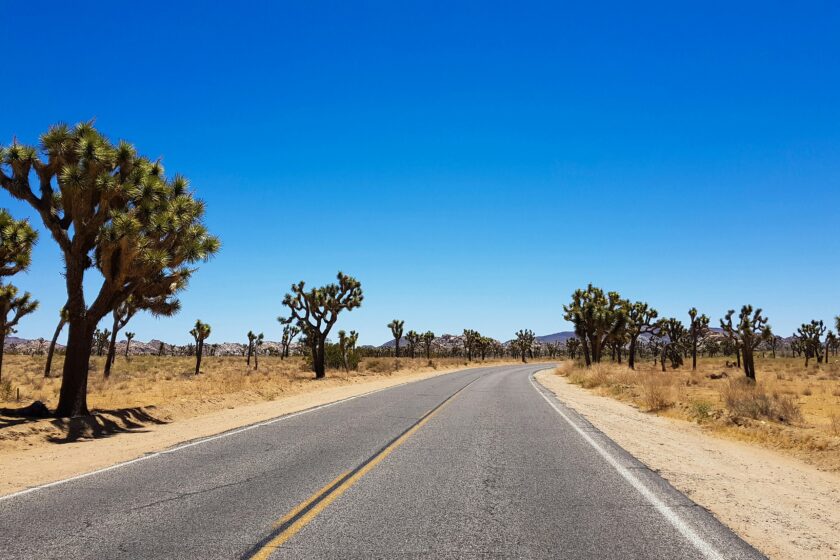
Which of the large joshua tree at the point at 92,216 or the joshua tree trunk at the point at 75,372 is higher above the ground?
the large joshua tree at the point at 92,216

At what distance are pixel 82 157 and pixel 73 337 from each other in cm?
480

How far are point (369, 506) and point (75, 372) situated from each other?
12.1 meters

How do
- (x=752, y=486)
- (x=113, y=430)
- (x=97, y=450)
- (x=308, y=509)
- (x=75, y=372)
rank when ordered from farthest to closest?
(x=75, y=372)
(x=113, y=430)
(x=97, y=450)
(x=752, y=486)
(x=308, y=509)

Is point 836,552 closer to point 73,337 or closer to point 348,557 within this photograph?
point 348,557

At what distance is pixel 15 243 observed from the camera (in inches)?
640

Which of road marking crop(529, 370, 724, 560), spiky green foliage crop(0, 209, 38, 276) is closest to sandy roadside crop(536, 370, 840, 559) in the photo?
road marking crop(529, 370, 724, 560)

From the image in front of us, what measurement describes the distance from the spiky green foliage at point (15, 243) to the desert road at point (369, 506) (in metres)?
9.71

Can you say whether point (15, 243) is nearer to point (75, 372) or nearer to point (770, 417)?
point (75, 372)

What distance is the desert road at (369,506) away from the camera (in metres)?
5.05

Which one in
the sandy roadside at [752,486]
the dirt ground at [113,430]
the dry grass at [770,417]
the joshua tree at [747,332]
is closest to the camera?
the sandy roadside at [752,486]

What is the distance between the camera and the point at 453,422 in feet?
47.3

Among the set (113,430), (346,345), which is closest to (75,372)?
(113,430)

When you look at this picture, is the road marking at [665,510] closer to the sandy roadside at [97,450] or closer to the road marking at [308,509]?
the road marking at [308,509]

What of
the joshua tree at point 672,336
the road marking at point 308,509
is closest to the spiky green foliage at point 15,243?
the road marking at point 308,509
